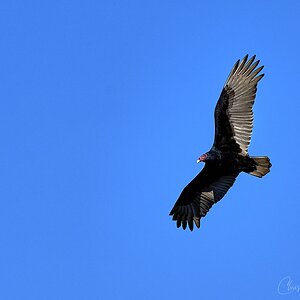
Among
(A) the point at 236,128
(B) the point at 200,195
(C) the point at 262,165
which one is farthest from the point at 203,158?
(C) the point at 262,165

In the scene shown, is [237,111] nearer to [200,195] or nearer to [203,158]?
[203,158]

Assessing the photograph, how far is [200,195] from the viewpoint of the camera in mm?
16328

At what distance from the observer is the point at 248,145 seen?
15.4 metres

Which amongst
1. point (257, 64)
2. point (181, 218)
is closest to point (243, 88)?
point (257, 64)

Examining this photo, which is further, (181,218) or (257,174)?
(181,218)

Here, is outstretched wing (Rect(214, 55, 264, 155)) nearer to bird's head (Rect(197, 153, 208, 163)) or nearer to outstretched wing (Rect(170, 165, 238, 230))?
bird's head (Rect(197, 153, 208, 163))

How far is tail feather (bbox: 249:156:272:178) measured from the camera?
49.6 feet

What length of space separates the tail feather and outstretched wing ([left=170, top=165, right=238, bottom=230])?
790mm

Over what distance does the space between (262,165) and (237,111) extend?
1.18 meters

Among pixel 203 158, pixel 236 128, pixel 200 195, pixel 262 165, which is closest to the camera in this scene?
pixel 262 165

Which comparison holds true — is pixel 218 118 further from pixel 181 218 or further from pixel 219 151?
pixel 181 218

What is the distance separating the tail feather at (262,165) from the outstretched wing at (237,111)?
0.33m

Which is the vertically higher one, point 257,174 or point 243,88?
point 243,88

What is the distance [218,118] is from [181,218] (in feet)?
7.94
